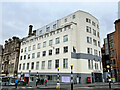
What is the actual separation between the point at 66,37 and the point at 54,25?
34.1 feet

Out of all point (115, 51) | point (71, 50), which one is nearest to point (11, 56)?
point (71, 50)

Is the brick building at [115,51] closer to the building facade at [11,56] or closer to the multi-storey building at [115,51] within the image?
the multi-storey building at [115,51]

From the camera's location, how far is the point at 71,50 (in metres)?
35.5

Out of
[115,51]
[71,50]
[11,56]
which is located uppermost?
[115,51]

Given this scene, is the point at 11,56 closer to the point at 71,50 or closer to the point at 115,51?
the point at 71,50

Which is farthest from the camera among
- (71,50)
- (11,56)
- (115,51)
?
(11,56)

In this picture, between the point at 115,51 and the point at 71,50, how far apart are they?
25868mm

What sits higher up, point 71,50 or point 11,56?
point 71,50

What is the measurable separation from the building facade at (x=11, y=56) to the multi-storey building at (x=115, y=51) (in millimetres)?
41352

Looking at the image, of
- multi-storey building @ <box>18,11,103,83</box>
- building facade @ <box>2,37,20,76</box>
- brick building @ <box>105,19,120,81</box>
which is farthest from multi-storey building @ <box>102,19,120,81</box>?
building facade @ <box>2,37,20,76</box>

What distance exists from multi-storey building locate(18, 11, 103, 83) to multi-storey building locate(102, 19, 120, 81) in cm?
1212

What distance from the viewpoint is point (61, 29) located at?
41000 mm

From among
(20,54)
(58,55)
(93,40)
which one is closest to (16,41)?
(20,54)

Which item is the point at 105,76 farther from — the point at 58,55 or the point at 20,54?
the point at 20,54
